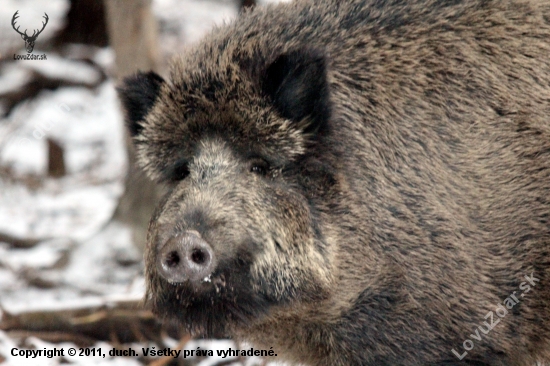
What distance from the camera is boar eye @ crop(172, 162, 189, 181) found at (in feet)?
13.1

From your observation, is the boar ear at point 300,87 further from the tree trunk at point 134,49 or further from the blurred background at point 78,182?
the tree trunk at point 134,49

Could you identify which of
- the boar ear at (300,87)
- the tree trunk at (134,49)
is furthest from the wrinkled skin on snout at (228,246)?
the tree trunk at (134,49)

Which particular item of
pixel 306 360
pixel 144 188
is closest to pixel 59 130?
pixel 144 188

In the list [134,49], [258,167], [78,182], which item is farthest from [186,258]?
[78,182]

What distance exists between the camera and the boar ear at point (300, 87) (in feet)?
12.2

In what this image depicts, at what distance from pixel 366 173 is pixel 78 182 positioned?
764 cm

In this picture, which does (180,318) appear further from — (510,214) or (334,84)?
(510,214)

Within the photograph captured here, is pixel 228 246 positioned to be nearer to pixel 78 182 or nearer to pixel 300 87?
pixel 300 87

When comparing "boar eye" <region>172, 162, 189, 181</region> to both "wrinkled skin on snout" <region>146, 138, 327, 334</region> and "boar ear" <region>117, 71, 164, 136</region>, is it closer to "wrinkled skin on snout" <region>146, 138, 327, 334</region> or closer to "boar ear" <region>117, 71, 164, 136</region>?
"wrinkled skin on snout" <region>146, 138, 327, 334</region>

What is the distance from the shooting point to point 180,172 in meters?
4.02

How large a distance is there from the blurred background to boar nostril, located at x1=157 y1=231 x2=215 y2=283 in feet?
4.51

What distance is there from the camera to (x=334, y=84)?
13.3 ft

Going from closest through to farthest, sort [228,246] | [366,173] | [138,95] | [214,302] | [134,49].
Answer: [228,246] < [214,302] < [366,173] < [138,95] < [134,49]

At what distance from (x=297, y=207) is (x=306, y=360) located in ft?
3.30
